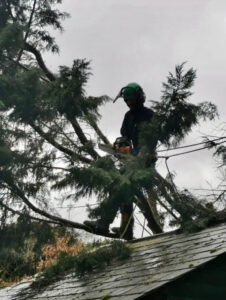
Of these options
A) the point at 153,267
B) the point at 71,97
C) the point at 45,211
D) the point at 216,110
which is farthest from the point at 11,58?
the point at 153,267

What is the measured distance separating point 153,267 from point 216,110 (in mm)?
2887

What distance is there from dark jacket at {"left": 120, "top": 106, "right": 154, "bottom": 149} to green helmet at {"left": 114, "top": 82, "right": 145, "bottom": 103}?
22 cm

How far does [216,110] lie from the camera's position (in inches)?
273

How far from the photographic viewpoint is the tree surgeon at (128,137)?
7.55 meters

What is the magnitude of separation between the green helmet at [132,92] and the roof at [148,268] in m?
2.58

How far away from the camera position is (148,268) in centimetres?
506

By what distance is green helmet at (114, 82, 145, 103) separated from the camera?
8281mm

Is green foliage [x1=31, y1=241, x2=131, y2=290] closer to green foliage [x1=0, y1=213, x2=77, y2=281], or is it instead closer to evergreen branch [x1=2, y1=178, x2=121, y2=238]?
evergreen branch [x1=2, y1=178, x2=121, y2=238]

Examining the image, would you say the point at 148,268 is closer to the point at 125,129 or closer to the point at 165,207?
the point at 165,207

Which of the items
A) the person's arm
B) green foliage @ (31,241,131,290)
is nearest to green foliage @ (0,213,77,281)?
green foliage @ (31,241,131,290)

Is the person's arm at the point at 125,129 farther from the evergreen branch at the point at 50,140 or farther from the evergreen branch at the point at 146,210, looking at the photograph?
the evergreen branch at the point at 146,210

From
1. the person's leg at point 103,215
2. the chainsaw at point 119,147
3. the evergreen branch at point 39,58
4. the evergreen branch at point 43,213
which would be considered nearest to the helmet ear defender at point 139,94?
the chainsaw at point 119,147

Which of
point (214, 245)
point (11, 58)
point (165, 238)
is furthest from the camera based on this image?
point (11, 58)

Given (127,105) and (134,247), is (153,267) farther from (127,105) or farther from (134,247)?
(127,105)
